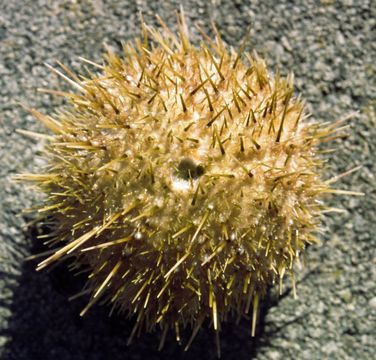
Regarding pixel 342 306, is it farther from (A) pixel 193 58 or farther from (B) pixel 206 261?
(A) pixel 193 58

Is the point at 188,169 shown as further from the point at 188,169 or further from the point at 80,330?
the point at 80,330

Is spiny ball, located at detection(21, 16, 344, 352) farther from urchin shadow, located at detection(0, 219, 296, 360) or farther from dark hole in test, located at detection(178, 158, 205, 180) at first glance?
urchin shadow, located at detection(0, 219, 296, 360)

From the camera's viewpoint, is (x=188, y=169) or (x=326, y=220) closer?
(x=188, y=169)

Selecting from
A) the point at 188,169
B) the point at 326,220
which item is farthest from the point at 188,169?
the point at 326,220

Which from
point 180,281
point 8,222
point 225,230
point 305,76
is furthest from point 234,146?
point 8,222

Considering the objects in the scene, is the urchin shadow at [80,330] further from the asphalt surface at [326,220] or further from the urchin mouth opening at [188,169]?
the urchin mouth opening at [188,169]
